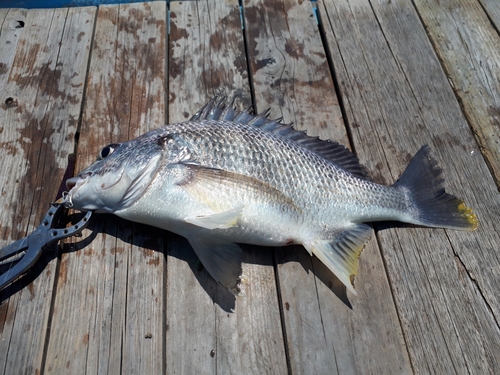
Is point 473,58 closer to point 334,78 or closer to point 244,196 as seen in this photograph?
point 334,78

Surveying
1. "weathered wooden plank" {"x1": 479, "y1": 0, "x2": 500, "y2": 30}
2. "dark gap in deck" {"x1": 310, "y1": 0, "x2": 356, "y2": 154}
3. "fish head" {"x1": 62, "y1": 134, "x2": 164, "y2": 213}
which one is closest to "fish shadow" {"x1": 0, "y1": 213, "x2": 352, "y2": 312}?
"fish head" {"x1": 62, "y1": 134, "x2": 164, "y2": 213}

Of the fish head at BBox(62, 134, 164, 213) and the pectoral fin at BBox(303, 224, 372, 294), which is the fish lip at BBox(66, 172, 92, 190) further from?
the pectoral fin at BBox(303, 224, 372, 294)

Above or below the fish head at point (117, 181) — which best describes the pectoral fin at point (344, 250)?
below

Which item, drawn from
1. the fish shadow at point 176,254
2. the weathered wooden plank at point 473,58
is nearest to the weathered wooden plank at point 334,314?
the fish shadow at point 176,254

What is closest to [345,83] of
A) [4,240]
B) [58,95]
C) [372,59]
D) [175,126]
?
[372,59]

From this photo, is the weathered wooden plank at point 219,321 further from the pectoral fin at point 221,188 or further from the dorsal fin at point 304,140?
the dorsal fin at point 304,140

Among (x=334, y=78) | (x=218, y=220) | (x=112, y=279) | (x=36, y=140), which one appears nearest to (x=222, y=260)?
(x=218, y=220)

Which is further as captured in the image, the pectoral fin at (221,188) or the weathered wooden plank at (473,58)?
the weathered wooden plank at (473,58)
